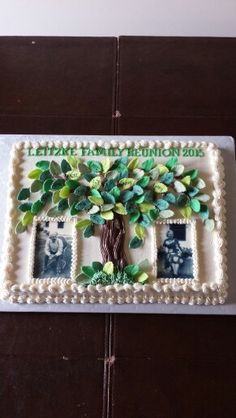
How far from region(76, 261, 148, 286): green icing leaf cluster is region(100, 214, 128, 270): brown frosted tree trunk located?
1 cm

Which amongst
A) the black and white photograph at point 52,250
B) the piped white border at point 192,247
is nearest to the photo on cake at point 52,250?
the black and white photograph at point 52,250

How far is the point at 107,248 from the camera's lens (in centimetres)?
84

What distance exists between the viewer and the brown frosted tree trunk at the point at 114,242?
83cm

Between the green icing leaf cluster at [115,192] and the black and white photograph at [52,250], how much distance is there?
24 millimetres

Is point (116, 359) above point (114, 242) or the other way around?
the other way around

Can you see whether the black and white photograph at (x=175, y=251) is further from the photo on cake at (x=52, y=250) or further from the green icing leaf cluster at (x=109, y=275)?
the photo on cake at (x=52, y=250)

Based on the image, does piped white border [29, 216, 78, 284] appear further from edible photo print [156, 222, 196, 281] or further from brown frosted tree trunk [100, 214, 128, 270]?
edible photo print [156, 222, 196, 281]

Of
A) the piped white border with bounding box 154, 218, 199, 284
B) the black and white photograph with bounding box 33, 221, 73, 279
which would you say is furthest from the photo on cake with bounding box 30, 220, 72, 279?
the piped white border with bounding box 154, 218, 199, 284

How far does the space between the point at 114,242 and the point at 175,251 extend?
112 millimetres

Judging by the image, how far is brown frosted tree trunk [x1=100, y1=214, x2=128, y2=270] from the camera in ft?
2.72

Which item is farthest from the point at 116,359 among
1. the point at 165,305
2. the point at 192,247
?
the point at 192,247

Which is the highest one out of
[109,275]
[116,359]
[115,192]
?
[115,192]

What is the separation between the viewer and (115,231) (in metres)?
0.85

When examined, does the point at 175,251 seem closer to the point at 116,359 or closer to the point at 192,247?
the point at 192,247
